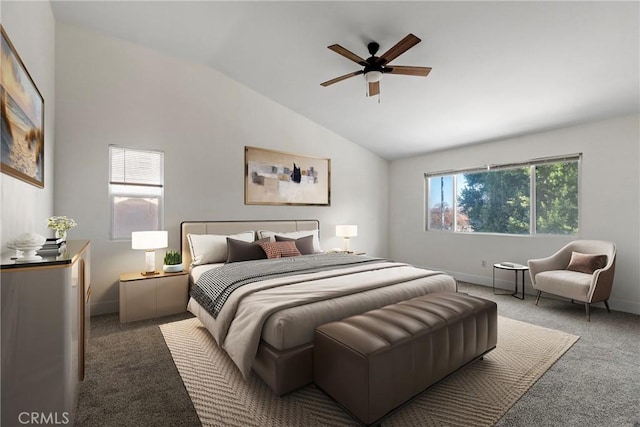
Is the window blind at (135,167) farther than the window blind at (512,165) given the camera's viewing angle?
No

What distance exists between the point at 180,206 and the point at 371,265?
2603mm

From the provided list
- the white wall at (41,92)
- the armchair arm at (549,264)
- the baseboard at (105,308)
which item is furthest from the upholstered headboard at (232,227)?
the armchair arm at (549,264)

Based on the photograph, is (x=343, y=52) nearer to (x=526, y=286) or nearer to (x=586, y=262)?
(x=586, y=262)

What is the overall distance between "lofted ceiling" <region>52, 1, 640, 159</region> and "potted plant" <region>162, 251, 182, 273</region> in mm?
2575

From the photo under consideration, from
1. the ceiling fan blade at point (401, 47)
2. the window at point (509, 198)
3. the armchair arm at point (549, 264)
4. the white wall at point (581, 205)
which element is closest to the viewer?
the ceiling fan blade at point (401, 47)

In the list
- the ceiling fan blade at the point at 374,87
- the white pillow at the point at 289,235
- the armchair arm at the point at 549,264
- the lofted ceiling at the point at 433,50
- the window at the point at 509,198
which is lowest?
the armchair arm at the point at 549,264

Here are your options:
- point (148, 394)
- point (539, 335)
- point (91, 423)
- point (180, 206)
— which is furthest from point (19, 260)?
point (539, 335)

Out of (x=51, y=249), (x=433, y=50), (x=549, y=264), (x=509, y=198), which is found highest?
(x=433, y=50)

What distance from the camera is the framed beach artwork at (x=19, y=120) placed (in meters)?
1.73

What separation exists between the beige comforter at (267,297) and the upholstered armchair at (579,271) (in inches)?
61.3

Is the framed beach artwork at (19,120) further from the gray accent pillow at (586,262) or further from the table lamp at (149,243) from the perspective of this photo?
the gray accent pillow at (586,262)

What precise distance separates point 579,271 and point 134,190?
5527 millimetres

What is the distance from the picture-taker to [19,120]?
1.98 meters

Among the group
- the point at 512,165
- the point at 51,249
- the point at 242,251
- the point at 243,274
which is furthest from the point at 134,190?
the point at 512,165
